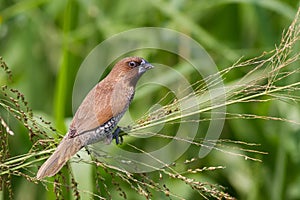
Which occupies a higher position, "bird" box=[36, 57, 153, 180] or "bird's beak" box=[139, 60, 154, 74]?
"bird's beak" box=[139, 60, 154, 74]

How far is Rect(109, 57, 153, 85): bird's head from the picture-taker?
7.79 feet

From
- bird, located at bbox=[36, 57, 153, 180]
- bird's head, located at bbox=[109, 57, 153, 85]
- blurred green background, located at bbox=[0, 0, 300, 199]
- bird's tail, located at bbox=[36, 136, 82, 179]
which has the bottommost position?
bird's tail, located at bbox=[36, 136, 82, 179]

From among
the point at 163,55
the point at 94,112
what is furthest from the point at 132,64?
the point at 163,55

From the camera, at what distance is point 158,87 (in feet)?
12.7

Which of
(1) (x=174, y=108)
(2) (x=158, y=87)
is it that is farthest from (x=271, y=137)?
(1) (x=174, y=108)

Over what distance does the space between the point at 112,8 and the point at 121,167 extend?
2.83m

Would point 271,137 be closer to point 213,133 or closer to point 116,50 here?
point 213,133

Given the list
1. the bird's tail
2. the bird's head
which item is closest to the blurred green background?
the bird's head

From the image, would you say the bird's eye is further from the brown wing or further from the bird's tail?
the bird's tail

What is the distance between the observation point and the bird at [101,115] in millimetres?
2035

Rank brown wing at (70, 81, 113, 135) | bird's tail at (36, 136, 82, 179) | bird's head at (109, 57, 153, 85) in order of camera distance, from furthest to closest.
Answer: bird's head at (109, 57, 153, 85) < brown wing at (70, 81, 113, 135) < bird's tail at (36, 136, 82, 179)

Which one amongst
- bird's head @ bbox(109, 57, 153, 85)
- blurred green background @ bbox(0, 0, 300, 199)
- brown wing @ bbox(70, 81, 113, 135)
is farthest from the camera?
blurred green background @ bbox(0, 0, 300, 199)

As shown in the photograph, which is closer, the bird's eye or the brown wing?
the brown wing

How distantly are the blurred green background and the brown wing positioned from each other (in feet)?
2.91
